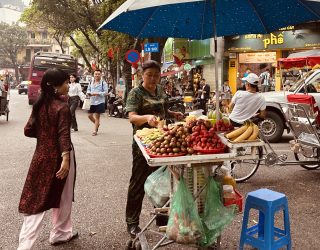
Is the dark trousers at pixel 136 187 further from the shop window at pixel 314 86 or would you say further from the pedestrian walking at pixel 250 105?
the shop window at pixel 314 86

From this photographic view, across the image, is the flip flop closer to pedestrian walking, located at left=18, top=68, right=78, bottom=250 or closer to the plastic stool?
pedestrian walking, located at left=18, top=68, right=78, bottom=250

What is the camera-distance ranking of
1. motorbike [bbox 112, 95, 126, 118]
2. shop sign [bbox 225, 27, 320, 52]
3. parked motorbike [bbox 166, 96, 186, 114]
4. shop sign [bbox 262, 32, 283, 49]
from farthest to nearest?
shop sign [bbox 262, 32, 283, 49], shop sign [bbox 225, 27, 320, 52], motorbike [bbox 112, 95, 126, 118], parked motorbike [bbox 166, 96, 186, 114]

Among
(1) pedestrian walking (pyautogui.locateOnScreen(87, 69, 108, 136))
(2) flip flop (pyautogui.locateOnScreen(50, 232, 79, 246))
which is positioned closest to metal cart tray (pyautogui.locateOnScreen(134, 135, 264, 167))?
(2) flip flop (pyautogui.locateOnScreen(50, 232, 79, 246))

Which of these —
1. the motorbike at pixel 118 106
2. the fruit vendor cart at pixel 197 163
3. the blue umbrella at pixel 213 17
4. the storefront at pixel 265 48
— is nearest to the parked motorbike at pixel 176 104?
the motorbike at pixel 118 106

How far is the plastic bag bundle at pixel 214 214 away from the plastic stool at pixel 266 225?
0.95 feet

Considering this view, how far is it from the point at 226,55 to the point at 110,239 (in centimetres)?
2106

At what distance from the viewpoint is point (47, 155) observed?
3596 millimetres

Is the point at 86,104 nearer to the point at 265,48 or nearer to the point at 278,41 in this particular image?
the point at 278,41

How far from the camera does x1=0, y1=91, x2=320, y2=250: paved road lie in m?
4.15

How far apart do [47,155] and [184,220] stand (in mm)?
1377

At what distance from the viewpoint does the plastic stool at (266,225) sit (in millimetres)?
3340

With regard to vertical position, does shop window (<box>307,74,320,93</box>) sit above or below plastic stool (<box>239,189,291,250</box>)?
above

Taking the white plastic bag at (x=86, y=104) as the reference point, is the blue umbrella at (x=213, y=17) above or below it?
above

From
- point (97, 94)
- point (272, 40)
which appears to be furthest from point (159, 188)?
point (272, 40)
